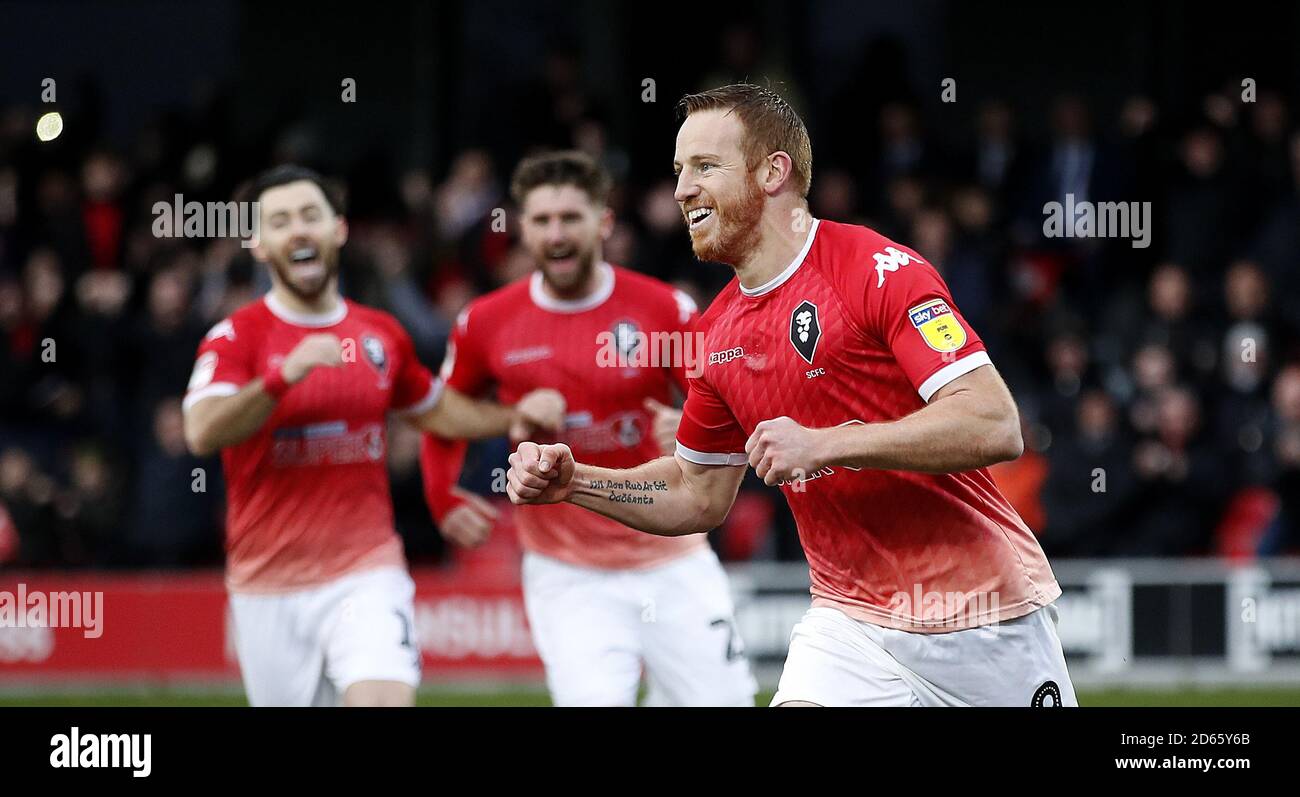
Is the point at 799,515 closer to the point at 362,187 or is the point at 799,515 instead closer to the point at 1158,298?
the point at 1158,298

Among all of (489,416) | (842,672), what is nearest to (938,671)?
(842,672)

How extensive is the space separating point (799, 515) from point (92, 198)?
1174 cm

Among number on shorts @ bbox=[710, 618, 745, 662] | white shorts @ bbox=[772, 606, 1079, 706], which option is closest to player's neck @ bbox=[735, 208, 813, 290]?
white shorts @ bbox=[772, 606, 1079, 706]

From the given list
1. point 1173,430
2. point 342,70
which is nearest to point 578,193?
point 1173,430

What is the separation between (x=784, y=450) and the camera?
17.0 feet

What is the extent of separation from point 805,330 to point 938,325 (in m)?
0.53

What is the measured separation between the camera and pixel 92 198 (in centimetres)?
1641

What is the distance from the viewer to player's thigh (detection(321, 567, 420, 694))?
776 centimetres

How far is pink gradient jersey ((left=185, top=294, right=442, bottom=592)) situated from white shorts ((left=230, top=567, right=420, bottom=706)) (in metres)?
0.07

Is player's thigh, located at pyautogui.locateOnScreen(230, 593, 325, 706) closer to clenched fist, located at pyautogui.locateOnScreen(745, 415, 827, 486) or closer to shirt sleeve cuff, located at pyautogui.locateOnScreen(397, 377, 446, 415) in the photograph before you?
shirt sleeve cuff, located at pyautogui.locateOnScreen(397, 377, 446, 415)

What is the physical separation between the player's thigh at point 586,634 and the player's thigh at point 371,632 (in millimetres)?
674

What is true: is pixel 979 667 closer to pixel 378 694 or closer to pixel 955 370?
pixel 955 370

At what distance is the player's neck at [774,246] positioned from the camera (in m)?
6.03

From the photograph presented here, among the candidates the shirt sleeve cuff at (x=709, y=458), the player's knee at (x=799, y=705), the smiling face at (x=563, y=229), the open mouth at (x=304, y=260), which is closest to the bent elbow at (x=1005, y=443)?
the player's knee at (x=799, y=705)
